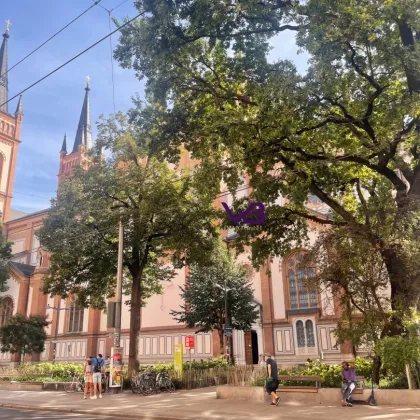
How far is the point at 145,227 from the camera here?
21.1m

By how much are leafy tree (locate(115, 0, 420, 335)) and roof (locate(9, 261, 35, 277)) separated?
118 feet

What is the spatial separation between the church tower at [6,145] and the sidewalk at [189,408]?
46952 millimetres

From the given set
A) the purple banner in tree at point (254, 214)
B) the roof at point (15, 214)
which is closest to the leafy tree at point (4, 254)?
the purple banner in tree at point (254, 214)

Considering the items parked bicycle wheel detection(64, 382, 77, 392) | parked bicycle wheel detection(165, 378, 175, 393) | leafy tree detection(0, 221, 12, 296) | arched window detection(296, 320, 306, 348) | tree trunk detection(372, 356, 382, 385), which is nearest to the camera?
tree trunk detection(372, 356, 382, 385)

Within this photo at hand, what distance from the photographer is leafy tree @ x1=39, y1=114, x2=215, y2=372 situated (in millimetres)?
20547

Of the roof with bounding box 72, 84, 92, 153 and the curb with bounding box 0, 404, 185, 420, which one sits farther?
the roof with bounding box 72, 84, 92, 153

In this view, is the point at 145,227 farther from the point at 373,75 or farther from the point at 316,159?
the point at 373,75

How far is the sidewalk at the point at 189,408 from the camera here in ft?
35.3

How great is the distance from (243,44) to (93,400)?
14.5 m

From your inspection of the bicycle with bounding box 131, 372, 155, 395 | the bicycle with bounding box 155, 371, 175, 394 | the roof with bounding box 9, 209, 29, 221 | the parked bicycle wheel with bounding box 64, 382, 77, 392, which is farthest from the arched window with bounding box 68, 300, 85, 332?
the roof with bounding box 9, 209, 29, 221

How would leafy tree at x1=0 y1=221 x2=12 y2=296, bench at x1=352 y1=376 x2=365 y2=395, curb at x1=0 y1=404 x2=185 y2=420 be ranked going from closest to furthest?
curb at x1=0 y1=404 x2=185 y2=420
bench at x1=352 y1=376 x2=365 y2=395
leafy tree at x1=0 y1=221 x2=12 y2=296

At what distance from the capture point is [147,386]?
56.7 feet

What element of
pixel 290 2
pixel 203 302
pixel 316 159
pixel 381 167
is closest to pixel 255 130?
pixel 316 159

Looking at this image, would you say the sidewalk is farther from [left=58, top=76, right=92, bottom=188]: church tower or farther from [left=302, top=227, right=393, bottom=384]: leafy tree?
[left=58, top=76, right=92, bottom=188]: church tower
